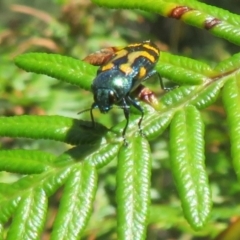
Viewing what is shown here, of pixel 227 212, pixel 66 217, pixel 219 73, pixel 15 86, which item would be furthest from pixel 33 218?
pixel 15 86

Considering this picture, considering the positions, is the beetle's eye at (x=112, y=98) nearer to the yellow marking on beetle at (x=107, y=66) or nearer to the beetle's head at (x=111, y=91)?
the beetle's head at (x=111, y=91)

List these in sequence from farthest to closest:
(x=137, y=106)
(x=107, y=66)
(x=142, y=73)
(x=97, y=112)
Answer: (x=97, y=112)
(x=142, y=73)
(x=107, y=66)
(x=137, y=106)

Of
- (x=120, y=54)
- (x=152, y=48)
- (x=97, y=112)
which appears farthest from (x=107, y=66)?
(x=97, y=112)

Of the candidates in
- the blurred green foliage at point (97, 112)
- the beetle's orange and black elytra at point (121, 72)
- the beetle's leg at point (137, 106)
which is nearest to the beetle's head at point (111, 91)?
the beetle's orange and black elytra at point (121, 72)

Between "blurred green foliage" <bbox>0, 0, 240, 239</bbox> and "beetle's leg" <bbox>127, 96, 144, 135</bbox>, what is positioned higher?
"beetle's leg" <bbox>127, 96, 144, 135</bbox>

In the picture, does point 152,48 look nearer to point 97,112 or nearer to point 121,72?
point 121,72

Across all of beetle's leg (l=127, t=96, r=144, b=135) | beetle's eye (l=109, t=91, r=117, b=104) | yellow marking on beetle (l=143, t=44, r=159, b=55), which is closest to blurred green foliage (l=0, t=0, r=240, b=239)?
yellow marking on beetle (l=143, t=44, r=159, b=55)

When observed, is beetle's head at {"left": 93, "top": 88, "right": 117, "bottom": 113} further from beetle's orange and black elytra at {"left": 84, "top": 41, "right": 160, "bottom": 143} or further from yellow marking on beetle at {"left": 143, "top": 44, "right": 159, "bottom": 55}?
yellow marking on beetle at {"left": 143, "top": 44, "right": 159, "bottom": 55}
